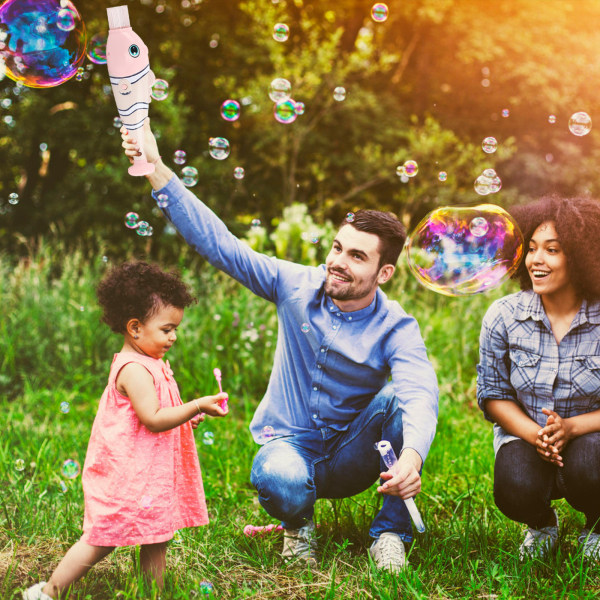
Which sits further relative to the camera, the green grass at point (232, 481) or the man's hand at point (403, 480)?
the green grass at point (232, 481)

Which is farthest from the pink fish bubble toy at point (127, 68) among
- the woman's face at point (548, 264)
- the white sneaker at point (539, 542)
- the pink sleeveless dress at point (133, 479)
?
the white sneaker at point (539, 542)

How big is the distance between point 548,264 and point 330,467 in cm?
99

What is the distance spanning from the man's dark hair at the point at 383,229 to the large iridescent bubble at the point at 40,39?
1193 mm

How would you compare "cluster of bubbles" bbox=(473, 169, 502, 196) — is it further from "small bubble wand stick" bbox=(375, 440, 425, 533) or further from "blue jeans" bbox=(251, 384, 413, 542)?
"small bubble wand stick" bbox=(375, 440, 425, 533)

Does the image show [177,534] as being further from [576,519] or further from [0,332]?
[0,332]

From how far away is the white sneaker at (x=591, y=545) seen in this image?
7.42 ft

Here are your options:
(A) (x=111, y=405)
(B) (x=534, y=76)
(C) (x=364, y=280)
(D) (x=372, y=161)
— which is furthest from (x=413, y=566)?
(B) (x=534, y=76)

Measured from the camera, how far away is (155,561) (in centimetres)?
207

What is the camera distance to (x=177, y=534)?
246cm

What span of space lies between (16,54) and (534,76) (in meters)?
9.75

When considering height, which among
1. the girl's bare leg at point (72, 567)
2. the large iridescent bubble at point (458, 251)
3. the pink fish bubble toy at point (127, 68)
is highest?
the pink fish bubble toy at point (127, 68)

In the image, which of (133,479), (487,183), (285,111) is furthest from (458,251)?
(133,479)

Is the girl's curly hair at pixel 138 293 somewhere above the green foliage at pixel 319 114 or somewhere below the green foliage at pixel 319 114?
below

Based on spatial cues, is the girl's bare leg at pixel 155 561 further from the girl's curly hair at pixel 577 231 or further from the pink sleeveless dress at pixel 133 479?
the girl's curly hair at pixel 577 231
